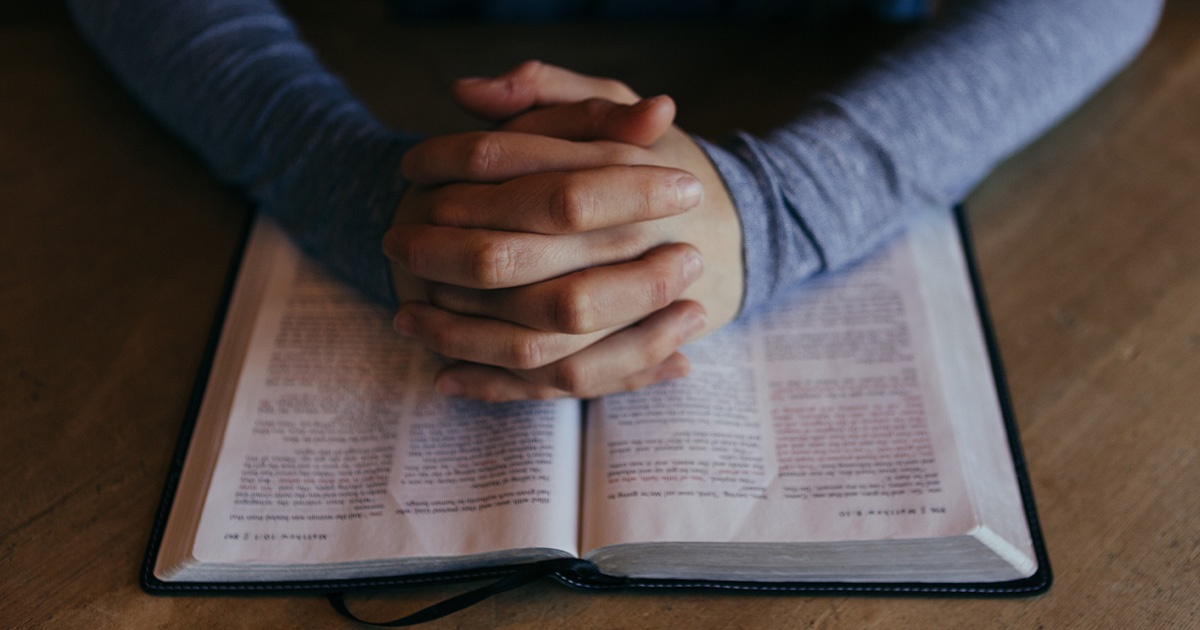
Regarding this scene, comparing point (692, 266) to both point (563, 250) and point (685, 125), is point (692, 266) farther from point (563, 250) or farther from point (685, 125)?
point (685, 125)

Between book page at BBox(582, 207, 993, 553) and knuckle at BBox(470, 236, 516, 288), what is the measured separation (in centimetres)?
14

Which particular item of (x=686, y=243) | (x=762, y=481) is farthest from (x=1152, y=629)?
(x=686, y=243)

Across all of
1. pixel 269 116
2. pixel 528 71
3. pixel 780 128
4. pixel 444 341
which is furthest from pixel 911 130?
pixel 269 116

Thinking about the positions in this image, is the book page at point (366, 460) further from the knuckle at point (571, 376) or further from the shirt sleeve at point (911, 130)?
the shirt sleeve at point (911, 130)

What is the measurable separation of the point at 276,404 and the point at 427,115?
392 millimetres

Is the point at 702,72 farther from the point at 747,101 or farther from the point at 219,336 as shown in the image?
the point at 219,336

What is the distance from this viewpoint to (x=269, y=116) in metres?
0.82

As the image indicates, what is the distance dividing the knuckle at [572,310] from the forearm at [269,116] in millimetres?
193

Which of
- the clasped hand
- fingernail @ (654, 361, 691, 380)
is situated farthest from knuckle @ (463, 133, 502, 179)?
fingernail @ (654, 361, 691, 380)

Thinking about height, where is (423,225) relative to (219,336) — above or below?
above

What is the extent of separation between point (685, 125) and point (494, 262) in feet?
1.27

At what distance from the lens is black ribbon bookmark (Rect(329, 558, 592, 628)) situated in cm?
59

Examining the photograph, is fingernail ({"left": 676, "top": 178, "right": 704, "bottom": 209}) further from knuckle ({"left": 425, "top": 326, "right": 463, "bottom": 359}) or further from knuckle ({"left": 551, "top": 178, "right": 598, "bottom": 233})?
knuckle ({"left": 425, "top": 326, "right": 463, "bottom": 359})

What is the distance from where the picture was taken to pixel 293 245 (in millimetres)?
812
